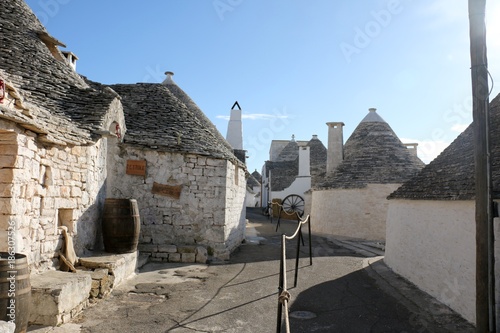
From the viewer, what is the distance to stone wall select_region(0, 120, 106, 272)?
4.73 metres

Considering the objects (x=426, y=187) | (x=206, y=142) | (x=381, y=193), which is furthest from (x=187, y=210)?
(x=381, y=193)

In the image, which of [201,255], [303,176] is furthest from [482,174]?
[303,176]

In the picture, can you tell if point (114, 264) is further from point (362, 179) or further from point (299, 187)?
point (299, 187)

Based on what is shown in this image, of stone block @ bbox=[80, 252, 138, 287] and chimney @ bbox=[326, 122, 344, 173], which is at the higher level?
chimney @ bbox=[326, 122, 344, 173]

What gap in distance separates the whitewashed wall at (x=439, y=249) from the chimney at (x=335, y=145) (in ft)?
36.2

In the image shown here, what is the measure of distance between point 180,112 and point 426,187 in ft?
23.0

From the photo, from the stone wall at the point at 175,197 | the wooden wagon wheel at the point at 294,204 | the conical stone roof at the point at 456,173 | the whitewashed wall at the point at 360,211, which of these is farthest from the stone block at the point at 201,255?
the wooden wagon wheel at the point at 294,204

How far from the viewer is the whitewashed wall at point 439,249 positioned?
17.6 ft

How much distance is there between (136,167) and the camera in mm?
9086

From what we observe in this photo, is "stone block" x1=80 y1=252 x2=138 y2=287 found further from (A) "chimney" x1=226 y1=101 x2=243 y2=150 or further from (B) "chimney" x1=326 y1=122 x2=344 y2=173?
(B) "chimney" x1=326 y1=122 x2=344 y2=173

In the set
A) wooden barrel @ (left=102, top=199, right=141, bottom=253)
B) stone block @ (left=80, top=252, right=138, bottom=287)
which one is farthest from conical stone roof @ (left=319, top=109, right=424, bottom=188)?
stone block @ (left=80, top=252, right=138, bottom=287)

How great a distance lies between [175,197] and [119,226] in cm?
222

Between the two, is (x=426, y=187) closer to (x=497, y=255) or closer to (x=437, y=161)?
(x=437, y=161)

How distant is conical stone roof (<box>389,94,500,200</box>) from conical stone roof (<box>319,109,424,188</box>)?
798cm
